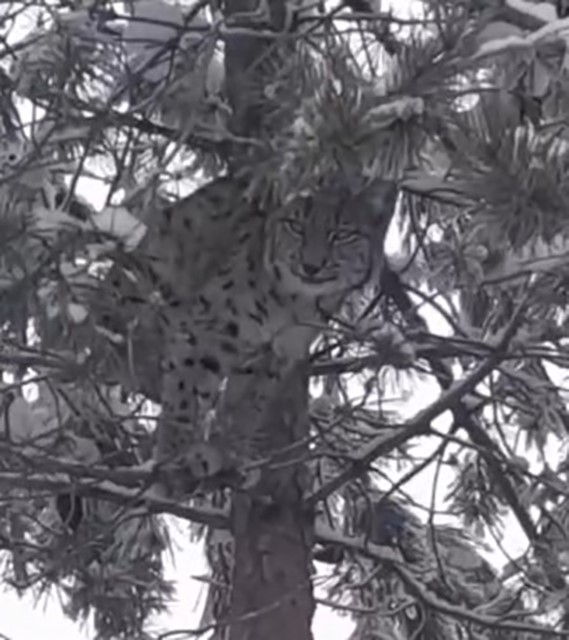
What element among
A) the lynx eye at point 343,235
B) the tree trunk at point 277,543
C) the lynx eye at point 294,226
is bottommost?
the tree trunk at point 277,543

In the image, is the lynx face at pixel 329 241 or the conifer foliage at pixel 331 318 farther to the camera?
the lynx face at pixel 329 241

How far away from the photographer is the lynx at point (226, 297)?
4.01 m

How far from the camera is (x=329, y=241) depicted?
380 centimetres

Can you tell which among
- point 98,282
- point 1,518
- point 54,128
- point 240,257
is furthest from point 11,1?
point 1,518

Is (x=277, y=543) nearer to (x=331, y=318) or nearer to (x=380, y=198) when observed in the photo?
(x=331, y=318)

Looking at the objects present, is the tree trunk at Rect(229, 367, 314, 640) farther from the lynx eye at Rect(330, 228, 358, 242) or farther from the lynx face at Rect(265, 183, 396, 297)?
the lynx eye at Rect(330, 228, 358, 242)

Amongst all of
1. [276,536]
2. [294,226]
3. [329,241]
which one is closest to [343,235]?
[329,241]

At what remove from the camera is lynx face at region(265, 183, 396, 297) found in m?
3.24

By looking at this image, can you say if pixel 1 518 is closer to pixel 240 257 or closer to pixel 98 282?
pixel 240 257

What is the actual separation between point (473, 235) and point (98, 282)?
846 mm

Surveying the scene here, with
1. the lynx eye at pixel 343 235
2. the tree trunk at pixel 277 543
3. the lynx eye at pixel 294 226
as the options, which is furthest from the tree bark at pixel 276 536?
the lynx eye at pixel 294 226

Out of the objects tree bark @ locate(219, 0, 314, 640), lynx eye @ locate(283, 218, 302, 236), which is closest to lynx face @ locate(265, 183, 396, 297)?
lynx eye @ locate(283, 218, 302, 236)

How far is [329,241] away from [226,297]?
0.42 metres

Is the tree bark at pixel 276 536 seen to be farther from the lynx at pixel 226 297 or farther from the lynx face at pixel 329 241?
the lynx face at pixel 329 241
